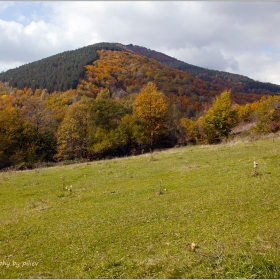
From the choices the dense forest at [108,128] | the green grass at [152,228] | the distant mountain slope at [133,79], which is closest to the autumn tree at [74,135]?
the dense forest at [108,128]

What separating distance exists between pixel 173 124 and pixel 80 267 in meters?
49.4

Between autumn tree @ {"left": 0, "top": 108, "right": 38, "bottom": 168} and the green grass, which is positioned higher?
autumn tree @ {"left": 0, "top": 108, "right": 38, "bottom": 168}

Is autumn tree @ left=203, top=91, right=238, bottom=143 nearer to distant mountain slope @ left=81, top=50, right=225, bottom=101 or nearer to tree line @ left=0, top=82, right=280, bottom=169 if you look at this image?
tree line @ left=0, top=82, right=280, bottom=169

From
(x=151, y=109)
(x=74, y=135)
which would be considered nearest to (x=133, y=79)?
(x=151, y=109)

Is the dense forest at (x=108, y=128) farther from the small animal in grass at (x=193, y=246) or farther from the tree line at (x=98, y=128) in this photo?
the small animal in grass at (x=193, y=246)

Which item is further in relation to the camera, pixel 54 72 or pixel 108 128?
pixel 54 72

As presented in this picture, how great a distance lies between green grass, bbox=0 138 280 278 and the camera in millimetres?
5426

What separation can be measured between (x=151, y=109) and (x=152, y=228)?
36.1 metres

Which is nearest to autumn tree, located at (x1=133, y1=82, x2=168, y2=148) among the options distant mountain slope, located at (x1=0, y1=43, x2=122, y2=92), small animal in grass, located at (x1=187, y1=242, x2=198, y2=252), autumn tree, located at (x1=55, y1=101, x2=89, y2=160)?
autumn tree, located at (x1=55, y1=101, x2=89, y2=160)

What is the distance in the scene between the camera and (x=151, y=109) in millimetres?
42844

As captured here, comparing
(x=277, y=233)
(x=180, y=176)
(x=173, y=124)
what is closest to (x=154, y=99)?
(x=173, y=124)

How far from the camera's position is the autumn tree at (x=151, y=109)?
139ft

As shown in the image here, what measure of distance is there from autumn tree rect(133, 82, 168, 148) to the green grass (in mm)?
29387

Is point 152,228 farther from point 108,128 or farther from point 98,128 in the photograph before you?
point 108,128
